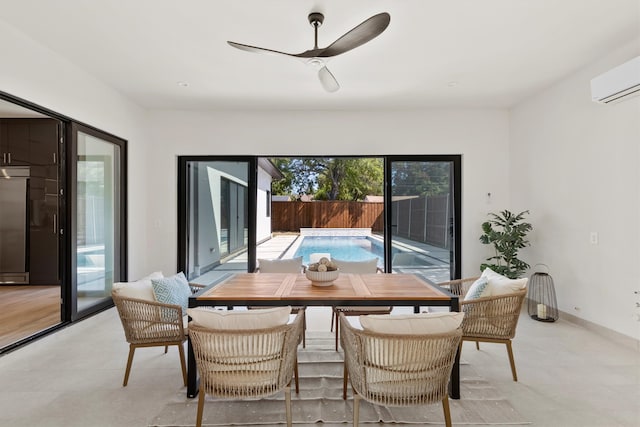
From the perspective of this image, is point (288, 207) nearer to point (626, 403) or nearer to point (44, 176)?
point (44, 176)

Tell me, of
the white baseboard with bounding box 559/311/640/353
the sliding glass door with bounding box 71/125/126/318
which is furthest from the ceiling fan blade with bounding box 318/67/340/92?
the white baseboard with bounding box 559/311/640/353

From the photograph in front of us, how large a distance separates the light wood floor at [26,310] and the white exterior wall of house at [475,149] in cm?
100

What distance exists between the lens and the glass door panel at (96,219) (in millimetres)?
3572

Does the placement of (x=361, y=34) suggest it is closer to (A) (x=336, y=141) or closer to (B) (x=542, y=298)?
(A) (x=336, y=141)

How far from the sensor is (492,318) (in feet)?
7.24

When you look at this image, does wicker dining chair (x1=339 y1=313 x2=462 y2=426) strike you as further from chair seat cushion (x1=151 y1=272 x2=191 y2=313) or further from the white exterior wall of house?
the white exterior wall of house

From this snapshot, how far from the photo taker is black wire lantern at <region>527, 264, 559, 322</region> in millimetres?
3584

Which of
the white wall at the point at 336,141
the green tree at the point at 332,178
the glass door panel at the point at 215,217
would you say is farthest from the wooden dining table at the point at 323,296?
the green tree at the point at 332,178

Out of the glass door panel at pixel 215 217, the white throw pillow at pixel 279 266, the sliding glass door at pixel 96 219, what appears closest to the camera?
the white throw pillow at pixel 279 266

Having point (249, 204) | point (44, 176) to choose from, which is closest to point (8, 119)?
point (44, 176)

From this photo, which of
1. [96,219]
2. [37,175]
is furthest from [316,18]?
[37,175]

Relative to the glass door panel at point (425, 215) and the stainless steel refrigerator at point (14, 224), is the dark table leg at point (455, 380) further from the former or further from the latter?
the stainless steel refrigerator at point (14, 224)

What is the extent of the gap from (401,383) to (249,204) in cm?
361

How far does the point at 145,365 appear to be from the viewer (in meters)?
2.47
